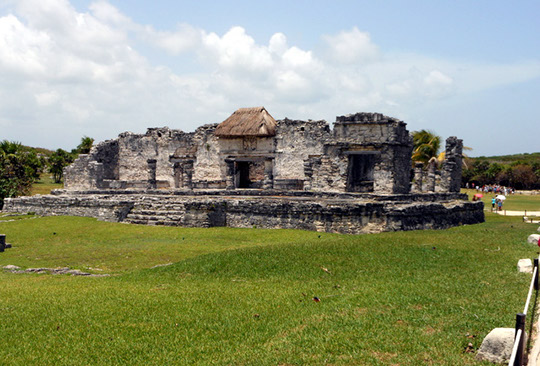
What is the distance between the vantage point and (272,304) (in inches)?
252

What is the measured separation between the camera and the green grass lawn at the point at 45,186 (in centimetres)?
3274

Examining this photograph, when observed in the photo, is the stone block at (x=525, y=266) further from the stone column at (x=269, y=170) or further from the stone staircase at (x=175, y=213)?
the stone column at (x=269, y=170)

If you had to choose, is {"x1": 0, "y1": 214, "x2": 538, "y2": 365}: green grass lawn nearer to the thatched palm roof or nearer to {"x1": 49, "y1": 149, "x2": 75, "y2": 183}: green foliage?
the thatched palm roof

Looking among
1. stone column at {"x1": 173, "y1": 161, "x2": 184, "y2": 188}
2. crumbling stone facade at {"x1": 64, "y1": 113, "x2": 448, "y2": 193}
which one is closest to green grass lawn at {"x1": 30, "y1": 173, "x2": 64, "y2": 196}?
crumbling stone facade at {"x1": 64, "y1": 113, "x2": 448, "y2": 193}

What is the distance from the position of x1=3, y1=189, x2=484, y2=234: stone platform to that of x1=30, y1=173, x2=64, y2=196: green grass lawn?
489 inches

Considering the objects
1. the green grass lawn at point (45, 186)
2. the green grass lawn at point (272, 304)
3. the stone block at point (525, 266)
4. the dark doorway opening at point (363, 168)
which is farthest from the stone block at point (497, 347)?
the green grass lawn at point (45, 186)

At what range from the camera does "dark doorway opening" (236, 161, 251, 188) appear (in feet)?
88.1

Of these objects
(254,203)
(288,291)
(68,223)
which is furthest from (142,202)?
(288,291)

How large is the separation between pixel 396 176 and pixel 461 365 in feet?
43.2

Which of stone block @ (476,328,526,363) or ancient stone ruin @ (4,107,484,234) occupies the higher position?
ancient stone ruin @ (4,107,484,234)

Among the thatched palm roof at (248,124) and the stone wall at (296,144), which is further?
the thatched palm roof at (248,124)

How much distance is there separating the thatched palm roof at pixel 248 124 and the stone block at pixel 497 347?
2043 cm

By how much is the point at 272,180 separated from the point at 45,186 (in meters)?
21.0

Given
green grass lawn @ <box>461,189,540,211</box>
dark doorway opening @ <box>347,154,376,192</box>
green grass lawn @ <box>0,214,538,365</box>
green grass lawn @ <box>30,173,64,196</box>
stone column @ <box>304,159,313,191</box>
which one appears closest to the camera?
green grass lawn @ <box>0,214,538,365</box>
